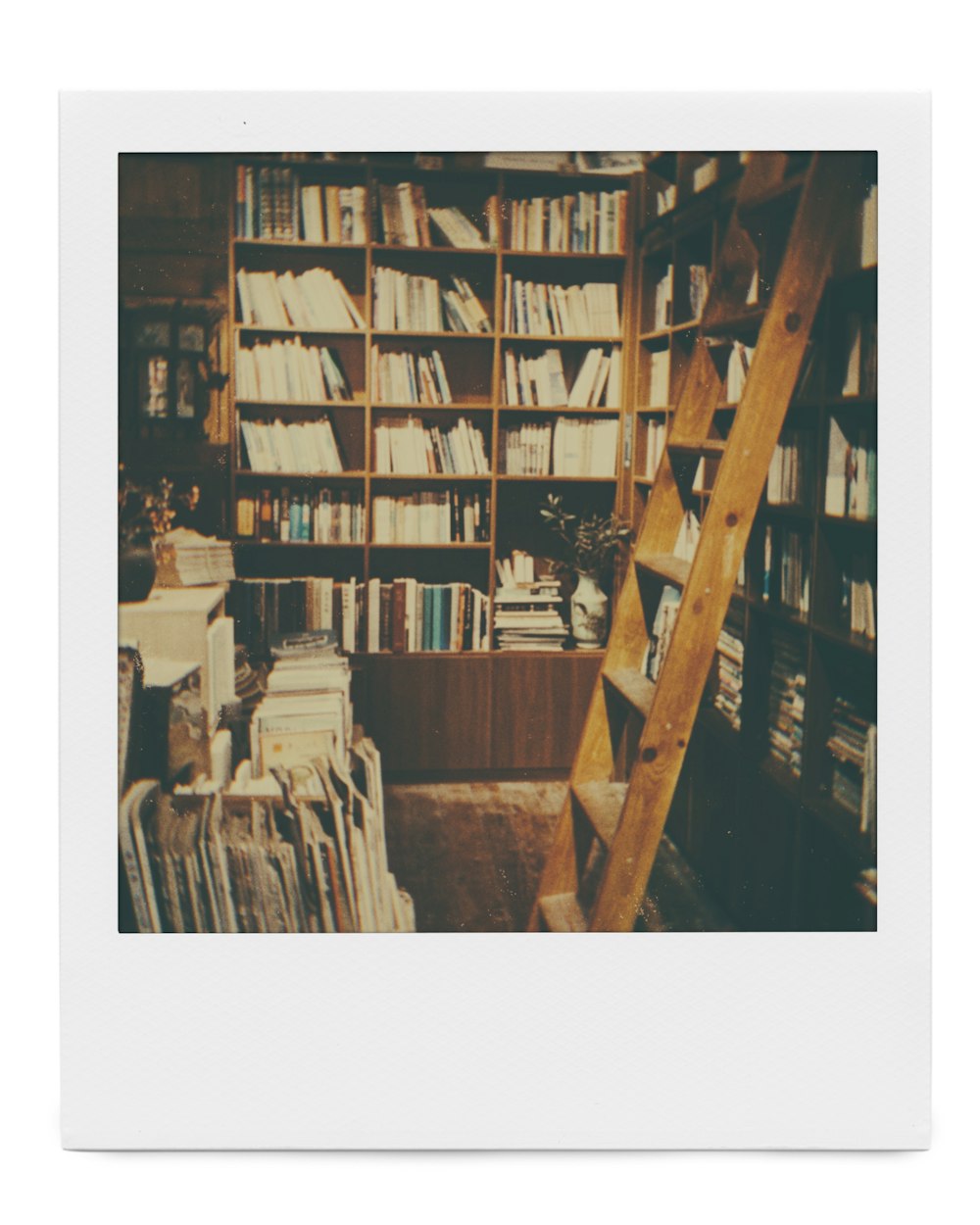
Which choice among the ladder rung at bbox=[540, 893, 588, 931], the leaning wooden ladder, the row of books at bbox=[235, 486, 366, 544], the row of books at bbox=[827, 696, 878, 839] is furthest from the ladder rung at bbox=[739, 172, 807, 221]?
the ladder rung at bbox=[540, 893, 588, 931]

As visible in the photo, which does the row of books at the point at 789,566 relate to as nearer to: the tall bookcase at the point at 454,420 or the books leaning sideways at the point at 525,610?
the tall bookcase at the point at 454,420

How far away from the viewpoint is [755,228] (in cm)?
227

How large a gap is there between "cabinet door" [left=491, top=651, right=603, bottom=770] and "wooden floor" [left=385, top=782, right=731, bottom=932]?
87mm

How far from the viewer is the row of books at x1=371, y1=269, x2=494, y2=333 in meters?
2.53

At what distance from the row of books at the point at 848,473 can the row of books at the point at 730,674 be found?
2.35 feet

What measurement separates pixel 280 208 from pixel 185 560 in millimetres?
733

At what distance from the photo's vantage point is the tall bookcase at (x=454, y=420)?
231 cm

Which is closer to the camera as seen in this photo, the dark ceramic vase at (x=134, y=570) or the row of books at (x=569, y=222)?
the dark ceramic vase at (x=134, y=570)

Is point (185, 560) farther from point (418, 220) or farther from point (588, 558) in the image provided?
point (588, 558)

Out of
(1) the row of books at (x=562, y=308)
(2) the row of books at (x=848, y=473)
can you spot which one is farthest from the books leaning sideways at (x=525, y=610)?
(2) the row of books at (x=848, y=473)

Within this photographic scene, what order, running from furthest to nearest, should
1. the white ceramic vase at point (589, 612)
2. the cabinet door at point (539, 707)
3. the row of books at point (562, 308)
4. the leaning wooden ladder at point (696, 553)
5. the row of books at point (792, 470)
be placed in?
the white ceramic vase at point (589, 612), the row of books at point (562, 308), the cabinet door at point (539, 707), the row of books at point (792, 470), the leaning wooden ladder at point (696, 553)

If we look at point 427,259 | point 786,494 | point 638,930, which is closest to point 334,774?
point 638,930

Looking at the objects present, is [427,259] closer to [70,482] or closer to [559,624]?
[70,482]

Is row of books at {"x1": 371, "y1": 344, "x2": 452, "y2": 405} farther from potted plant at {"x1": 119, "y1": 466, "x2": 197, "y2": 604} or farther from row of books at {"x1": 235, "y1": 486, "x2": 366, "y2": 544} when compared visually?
potted plant at {"x1": 119, "y1": 466, "x2": 197, "y2": 604}
